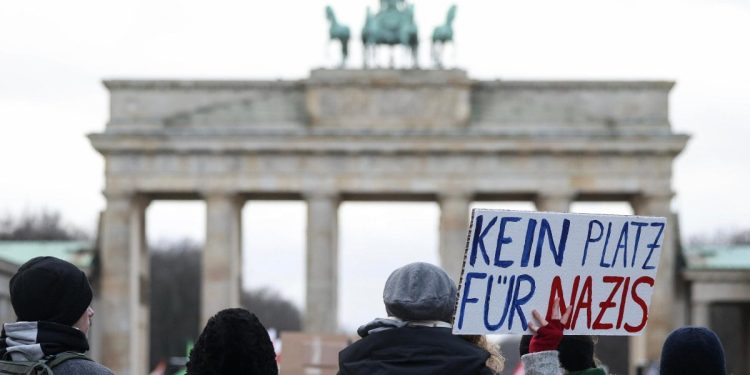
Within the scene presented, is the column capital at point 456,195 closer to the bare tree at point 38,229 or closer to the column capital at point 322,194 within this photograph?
the column capital at point 322,194

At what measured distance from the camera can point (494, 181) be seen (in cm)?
6191

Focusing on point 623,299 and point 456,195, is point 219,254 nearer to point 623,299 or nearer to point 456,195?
point 456,195

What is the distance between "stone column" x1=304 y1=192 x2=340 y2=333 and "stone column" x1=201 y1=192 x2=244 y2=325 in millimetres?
2916

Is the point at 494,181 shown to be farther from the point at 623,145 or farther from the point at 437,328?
the point at 437,328

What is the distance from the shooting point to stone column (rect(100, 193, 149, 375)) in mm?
61688

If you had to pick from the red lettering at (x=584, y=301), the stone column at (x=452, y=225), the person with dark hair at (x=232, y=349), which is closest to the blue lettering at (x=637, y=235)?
the red lettering at (x=584, y=301)

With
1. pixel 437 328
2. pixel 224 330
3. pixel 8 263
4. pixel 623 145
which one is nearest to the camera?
pixel 224 330

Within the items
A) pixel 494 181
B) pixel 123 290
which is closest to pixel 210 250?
pixel 123 290

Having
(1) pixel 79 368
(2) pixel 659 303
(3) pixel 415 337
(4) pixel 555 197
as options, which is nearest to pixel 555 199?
(4) pixel 555 197

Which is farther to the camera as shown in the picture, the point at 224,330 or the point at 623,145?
the point at 623,145

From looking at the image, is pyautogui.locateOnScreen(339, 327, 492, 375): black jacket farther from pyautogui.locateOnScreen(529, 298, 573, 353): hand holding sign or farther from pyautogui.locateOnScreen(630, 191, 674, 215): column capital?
pyautogui.locateOnScreen(630, 191, 674, 215): column capital

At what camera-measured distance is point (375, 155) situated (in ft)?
203

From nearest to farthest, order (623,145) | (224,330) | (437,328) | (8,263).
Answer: (224,330)
(437,328)
(8,263)
(623,145)

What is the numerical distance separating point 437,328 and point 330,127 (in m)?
53.4
